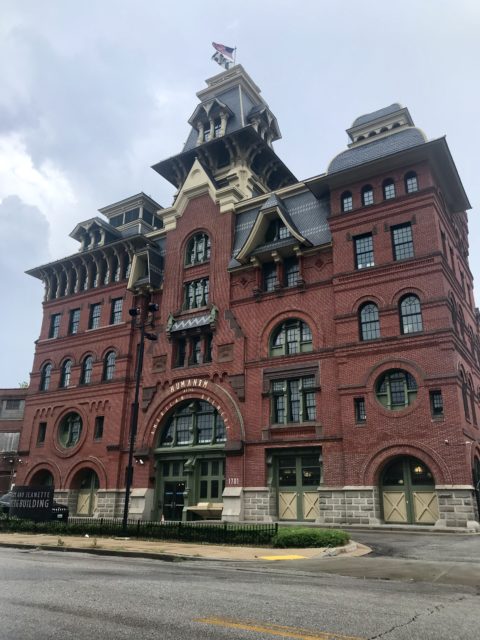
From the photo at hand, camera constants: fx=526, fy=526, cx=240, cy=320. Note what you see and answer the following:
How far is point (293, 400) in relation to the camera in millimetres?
29625

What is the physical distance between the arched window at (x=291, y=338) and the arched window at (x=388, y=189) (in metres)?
8.63

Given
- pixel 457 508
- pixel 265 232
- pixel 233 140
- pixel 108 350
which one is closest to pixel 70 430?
pixel 108 350

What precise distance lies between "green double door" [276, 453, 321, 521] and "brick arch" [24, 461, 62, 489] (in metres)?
17.7

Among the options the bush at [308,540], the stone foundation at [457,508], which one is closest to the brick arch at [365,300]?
the stone foundation at [457,508]

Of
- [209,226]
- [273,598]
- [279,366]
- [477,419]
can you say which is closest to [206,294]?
[209,226]

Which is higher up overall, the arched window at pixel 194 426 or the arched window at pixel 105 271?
the arched window at pixel 105 271

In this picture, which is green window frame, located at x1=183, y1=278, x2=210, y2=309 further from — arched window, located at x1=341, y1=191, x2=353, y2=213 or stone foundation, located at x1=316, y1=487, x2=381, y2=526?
stone foundation, located at x1=316, y1=487, x2=381, y2=526

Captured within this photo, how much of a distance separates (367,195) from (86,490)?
27467 mm

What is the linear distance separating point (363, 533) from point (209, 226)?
22.4 meters

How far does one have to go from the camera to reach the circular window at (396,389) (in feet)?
84.8

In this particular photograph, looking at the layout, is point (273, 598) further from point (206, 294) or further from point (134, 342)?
point (134, 342)

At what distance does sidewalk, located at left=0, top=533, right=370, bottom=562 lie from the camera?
568 inches

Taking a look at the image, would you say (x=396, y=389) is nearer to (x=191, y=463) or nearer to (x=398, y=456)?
(x=398, y=456)

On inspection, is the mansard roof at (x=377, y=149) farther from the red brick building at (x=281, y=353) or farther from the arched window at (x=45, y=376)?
the arched window at (x=45, y=376)
